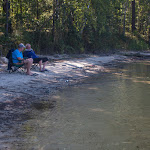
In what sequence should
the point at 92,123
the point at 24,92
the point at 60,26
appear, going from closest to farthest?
the point at 92,123, the point at 24,92, the point at 60,26

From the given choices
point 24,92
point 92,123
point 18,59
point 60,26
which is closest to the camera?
point 92,123

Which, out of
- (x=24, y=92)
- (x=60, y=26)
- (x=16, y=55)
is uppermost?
(x=60, y=26)

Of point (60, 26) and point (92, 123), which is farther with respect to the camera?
point (60, 26)

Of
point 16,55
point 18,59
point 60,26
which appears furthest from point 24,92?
point 60,26

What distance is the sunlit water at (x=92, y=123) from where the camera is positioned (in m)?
5.12

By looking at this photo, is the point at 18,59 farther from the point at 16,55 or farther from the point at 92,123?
the point at 92,123

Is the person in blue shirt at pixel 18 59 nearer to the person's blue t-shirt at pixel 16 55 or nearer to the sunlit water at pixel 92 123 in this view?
the person's blue t-shirt at pixel 16 55

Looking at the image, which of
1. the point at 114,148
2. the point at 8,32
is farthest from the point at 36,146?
the point at 8,32

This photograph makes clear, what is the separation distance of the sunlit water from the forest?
9.77 metres

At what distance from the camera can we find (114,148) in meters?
4.93

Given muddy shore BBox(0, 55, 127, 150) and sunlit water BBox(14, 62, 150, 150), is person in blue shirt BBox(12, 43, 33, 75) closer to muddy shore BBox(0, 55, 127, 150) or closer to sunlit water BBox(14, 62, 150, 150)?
muddy shore BBox(0, 55, 127, 150)

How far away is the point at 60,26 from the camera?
22516 millimetres

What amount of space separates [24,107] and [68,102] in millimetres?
1313

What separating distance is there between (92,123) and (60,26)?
16846 millimetres
